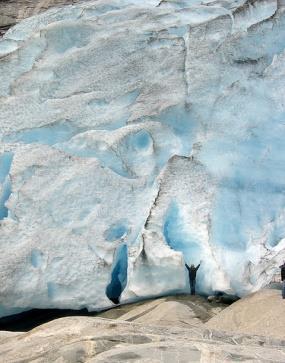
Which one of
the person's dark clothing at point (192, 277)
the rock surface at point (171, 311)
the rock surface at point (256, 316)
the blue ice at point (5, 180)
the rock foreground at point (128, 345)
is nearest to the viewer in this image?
the rock foreground at point (128, 345)

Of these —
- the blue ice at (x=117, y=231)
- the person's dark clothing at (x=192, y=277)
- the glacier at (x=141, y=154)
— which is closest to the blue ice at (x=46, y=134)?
the glacier at (x=141, y=154)

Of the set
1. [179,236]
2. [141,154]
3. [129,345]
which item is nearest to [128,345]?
[129,345]

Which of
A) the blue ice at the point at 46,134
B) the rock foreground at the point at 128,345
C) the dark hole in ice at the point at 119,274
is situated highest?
the rock foreground at the point at 128,345

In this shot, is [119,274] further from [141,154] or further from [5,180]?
[5,180]

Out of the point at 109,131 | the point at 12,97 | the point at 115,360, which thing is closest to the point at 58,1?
the point at 12,97

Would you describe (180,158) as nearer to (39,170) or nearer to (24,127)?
(39,170)

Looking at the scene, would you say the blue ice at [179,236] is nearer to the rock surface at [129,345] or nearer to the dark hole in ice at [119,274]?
the dark hole in ice at [119,274]
